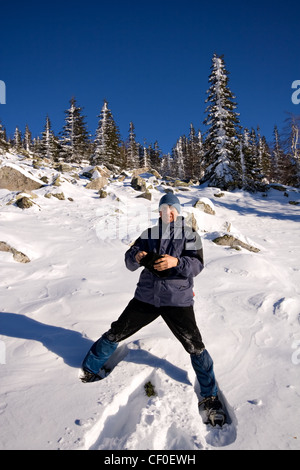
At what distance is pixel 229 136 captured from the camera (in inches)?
894

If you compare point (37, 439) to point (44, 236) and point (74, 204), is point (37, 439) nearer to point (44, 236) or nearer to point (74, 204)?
point (44, 236)

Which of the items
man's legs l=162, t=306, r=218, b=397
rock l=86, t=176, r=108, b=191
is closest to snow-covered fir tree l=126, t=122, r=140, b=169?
rock l=86, t=176, r=108, b=191

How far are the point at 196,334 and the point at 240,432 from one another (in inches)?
33.7

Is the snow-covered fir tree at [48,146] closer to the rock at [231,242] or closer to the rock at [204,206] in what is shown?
the rock at [204,206]

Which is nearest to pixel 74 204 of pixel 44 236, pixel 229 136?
pixel 44 236

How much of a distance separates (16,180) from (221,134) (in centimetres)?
1734

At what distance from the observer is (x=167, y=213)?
2.53m

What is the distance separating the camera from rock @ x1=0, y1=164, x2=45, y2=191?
→ 1488 cm

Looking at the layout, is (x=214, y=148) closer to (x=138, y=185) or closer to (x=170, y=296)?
(x=138, y=185)

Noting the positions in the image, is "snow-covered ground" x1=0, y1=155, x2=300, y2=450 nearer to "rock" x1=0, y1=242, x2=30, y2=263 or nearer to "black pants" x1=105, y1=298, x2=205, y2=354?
"rock" x1=0, y1=242, x2=30, y2=263

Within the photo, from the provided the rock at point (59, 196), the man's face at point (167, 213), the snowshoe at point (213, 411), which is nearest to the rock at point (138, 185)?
the rock at point (59, 196)

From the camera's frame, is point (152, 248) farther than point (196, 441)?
Yes

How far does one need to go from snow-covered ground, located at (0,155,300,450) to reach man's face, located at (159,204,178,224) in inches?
67.8

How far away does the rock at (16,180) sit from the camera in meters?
14.9
